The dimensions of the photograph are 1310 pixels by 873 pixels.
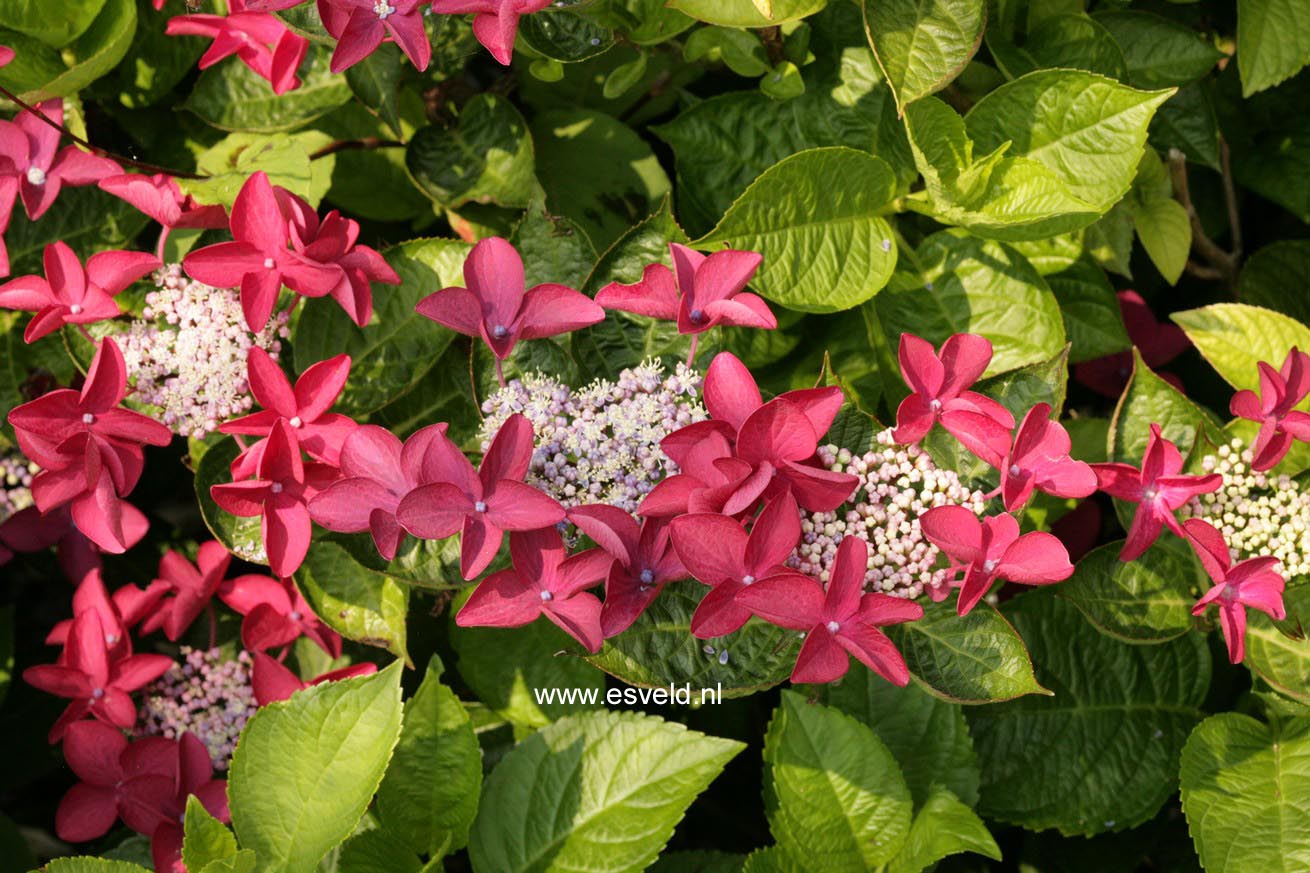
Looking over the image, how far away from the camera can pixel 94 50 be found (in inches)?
48.6

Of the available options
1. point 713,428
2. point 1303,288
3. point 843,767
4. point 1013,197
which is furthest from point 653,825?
point 1303,288

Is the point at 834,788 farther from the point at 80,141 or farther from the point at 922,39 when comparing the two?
the point at 80,141

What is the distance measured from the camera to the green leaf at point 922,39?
40.4 inches

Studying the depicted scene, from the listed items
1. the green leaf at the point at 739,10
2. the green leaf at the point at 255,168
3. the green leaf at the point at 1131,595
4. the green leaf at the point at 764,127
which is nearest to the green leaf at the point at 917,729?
the green leaf at the point at 1131,595

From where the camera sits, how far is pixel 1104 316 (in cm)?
128

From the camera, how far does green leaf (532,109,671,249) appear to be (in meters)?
1.34

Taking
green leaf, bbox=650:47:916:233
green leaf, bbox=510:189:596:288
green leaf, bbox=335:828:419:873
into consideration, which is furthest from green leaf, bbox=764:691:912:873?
green leaf, bbox=650:47:916:233

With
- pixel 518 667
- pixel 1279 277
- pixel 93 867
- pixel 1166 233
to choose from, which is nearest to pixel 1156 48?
pixel 1166 233

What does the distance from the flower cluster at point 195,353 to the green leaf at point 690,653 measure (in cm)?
40

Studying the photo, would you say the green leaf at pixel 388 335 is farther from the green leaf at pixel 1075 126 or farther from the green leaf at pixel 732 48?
the green leaf at pixel 1075 126

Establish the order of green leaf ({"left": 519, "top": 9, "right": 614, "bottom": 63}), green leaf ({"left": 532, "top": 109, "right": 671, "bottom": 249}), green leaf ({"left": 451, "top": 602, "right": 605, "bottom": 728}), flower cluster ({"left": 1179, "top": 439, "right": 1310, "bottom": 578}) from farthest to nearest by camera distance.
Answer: green leaf ({"left": 532, "top": 109, "right": 671, "bottom": 249})
green leaf ({"left": 451, "top": 602, "right": 605, "bottom": 728})
green leaf ({"left": 519, "top": 9, "right": 614, "bottom": 63})
flower cluster ({"left": 1179, "top": 439, "right": 1310, "bottom": 578})

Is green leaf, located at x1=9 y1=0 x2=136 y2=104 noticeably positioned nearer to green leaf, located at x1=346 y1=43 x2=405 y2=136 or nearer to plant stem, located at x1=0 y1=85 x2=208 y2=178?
plant stem, located at x1=0 y1=85 x2=208 y2=178

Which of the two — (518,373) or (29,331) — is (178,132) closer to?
(29,331)

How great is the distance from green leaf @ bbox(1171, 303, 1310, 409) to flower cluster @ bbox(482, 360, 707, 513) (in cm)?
57
